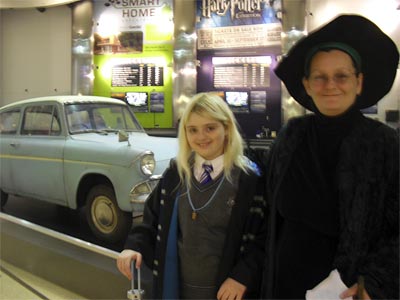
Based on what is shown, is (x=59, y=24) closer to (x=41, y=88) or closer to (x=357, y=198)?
(x=41, y=88)

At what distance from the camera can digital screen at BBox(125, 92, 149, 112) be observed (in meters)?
3.77

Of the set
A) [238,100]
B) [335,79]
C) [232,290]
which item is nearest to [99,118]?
[238,100]

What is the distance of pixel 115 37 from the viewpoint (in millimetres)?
3727

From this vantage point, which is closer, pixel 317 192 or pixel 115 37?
pixel 317 192

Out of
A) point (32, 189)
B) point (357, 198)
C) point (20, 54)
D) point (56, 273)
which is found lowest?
point (56, 273)

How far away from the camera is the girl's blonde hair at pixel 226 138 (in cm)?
153

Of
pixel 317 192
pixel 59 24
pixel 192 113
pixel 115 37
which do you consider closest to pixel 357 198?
pixel 317 192

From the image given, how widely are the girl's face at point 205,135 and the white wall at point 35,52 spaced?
2.63m

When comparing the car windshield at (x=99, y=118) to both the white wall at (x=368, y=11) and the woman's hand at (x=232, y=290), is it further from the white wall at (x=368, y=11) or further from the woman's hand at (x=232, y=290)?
the woman's hand at (x=232, y=290)

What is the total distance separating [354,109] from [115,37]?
2.96 m

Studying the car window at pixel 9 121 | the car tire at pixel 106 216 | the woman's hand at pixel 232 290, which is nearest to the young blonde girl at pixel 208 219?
the woman's hand at pixel 232 290

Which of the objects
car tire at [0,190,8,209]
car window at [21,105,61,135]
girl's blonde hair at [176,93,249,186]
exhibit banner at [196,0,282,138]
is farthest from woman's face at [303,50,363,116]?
car tire at [0,190,8,209]

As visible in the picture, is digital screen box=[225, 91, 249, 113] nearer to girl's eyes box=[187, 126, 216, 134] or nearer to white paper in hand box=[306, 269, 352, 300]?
girl's eyes box=[187, 126, 216, 134]

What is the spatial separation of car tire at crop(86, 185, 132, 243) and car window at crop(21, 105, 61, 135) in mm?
841
